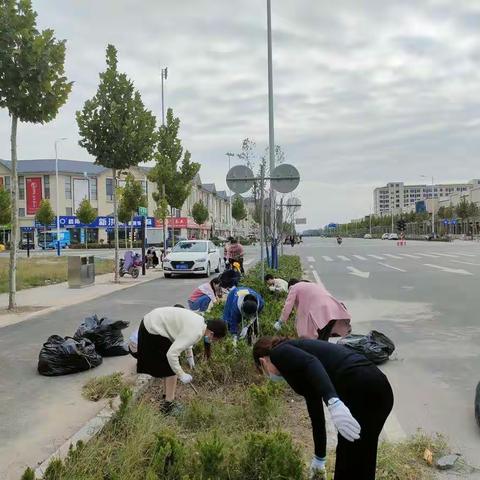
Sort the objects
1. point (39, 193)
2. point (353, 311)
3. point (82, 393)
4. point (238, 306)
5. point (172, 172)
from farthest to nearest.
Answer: point (39, 193) → point (172, 172) → point (353, 311) → point (238, 306) → point (82, 393)

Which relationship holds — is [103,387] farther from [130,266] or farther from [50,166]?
[50,166]

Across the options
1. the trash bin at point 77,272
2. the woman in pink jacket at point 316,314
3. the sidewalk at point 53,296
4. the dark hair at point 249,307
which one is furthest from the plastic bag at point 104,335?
the trash bin at point 77,272

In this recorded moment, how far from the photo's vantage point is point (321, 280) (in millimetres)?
20344

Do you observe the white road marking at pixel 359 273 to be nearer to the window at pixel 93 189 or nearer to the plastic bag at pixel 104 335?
the plastic bag at pixel 104 335

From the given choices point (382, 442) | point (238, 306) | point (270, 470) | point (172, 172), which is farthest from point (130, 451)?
point (172, 172)

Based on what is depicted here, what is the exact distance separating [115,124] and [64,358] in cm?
1350

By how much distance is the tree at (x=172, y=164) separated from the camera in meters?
31.0

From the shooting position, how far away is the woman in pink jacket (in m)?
6.17

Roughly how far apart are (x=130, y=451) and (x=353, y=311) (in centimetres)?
908

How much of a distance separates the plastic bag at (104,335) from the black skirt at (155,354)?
9.79ft

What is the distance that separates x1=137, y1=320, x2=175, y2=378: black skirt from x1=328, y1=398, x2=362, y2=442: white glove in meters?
2.46

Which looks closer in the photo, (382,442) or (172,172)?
(382,442)

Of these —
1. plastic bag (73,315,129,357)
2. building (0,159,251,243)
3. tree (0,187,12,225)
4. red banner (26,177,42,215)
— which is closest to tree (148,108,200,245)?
tree (0,187,12,225)

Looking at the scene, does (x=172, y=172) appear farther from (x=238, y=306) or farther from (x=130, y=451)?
(x=130, y=451)
